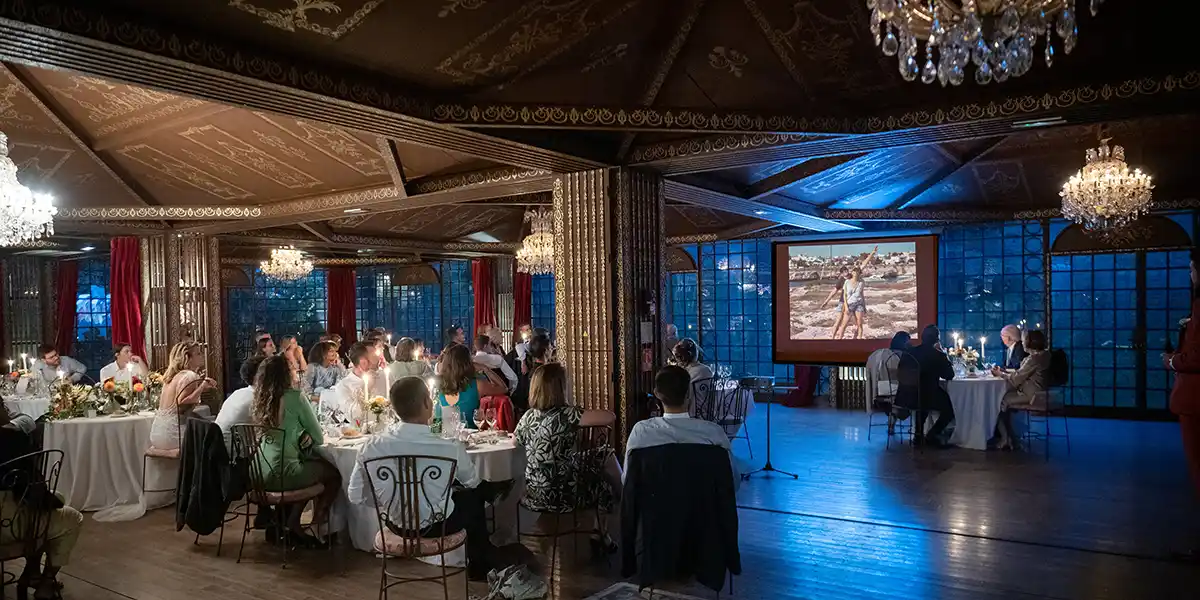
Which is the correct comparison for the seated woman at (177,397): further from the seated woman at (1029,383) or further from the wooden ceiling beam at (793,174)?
the seated woman at (1029,383)

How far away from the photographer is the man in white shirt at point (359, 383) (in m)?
5.74

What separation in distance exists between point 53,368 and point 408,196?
550cm

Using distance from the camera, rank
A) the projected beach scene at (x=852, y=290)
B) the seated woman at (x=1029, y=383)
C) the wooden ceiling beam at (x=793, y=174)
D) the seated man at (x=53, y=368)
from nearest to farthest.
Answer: the wooden ceiling beam at (x=793, y=174), the seated woman at (x=1029, y=383), the seated man at (x=53, y=368), the projected beach scene at (x=852, y=290)

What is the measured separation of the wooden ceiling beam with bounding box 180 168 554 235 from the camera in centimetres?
724

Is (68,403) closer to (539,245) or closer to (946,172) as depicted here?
(539,245)

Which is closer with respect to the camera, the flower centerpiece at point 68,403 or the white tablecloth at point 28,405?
the flower centerpiece at point 68,403

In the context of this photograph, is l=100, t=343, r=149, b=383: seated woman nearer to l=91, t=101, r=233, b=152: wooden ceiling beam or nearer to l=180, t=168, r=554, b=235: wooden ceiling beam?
l=180, t=168, r=554, b=235: wooden ceiling beam

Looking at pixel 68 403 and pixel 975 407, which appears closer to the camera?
pixel 68 403

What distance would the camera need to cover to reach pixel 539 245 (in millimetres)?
10703

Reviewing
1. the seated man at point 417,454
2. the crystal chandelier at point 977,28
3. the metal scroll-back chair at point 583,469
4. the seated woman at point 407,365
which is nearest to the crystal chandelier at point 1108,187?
the crystal chandelier at point 977,28

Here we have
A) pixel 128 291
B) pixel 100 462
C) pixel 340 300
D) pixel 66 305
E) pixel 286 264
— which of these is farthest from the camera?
pixel 340 300

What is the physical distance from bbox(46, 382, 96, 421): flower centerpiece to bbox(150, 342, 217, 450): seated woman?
0.70m

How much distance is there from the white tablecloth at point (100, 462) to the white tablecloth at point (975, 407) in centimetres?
806

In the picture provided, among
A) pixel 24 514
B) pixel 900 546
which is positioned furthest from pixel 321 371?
pixel 900 546
